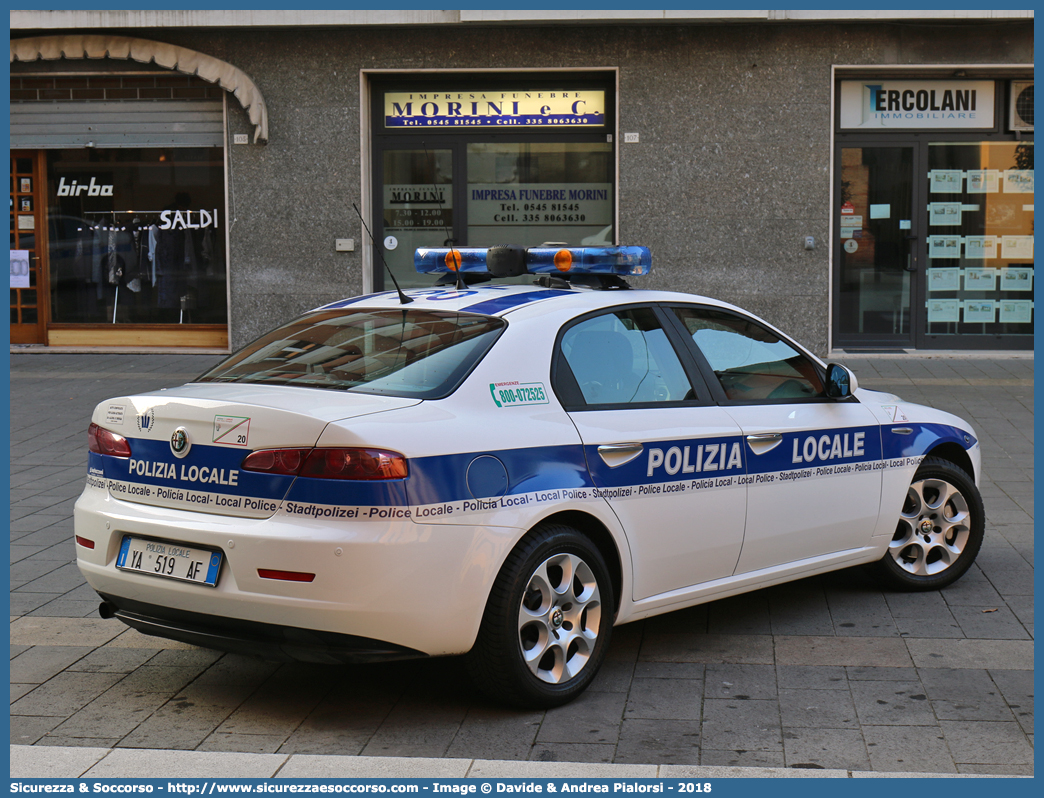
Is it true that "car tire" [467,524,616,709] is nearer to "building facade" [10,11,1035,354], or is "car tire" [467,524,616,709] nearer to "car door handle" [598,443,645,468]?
"car door handle" [598,443,645,468]

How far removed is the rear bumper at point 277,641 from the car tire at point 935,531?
9.05 ft

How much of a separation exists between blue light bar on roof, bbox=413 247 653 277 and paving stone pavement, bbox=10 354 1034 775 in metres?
1.56

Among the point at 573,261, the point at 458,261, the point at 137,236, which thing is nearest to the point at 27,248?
the point at 137,236

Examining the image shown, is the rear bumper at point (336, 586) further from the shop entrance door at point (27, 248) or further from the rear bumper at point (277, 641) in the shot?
the shop entrance door at point (27, 248)

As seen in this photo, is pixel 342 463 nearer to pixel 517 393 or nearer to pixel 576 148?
pixel 517 393

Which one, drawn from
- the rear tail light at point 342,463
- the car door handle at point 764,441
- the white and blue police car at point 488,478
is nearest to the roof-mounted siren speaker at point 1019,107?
the white and blue police car at point 488,478

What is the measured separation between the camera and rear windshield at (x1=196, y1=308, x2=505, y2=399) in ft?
13.4

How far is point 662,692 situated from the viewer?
4289 mm

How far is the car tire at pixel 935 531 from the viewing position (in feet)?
18.3

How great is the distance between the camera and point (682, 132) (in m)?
14.1

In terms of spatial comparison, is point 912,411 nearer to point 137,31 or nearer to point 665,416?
point 665,416
